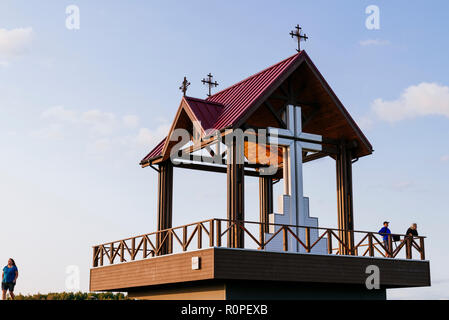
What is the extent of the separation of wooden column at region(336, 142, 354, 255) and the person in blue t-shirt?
11.6 meters

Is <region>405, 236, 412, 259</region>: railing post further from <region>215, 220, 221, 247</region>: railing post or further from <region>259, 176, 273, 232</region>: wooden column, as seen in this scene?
<region>215, 220, 221, 247</region>: railing post

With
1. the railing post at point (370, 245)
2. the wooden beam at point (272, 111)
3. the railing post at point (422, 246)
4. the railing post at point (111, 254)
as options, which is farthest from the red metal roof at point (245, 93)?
the railing post at point (422, 246)

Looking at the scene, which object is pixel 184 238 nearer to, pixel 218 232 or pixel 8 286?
pixel 218 232

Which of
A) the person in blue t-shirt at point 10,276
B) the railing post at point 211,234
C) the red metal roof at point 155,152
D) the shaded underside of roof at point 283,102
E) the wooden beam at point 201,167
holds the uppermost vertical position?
the shaded underside of roof at point 283,102

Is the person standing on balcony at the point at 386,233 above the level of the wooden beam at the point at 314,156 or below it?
below

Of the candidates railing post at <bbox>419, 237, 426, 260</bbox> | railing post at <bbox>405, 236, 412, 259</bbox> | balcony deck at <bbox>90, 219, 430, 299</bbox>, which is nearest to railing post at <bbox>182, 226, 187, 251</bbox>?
balcony deck at <bbox>90, 219, 430, 299</bbox>

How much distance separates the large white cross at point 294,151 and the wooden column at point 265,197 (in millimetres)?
4729

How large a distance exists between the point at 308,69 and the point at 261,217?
752cm

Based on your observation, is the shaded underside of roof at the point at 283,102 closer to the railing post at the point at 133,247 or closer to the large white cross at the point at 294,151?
the large white cross at the point at 294,151

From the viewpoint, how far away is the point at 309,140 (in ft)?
84.0

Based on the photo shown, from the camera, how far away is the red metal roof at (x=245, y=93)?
77.8 feet

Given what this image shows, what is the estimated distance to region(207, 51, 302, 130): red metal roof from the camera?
23.7 metres

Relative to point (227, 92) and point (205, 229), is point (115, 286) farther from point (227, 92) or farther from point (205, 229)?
point (227, 92)
